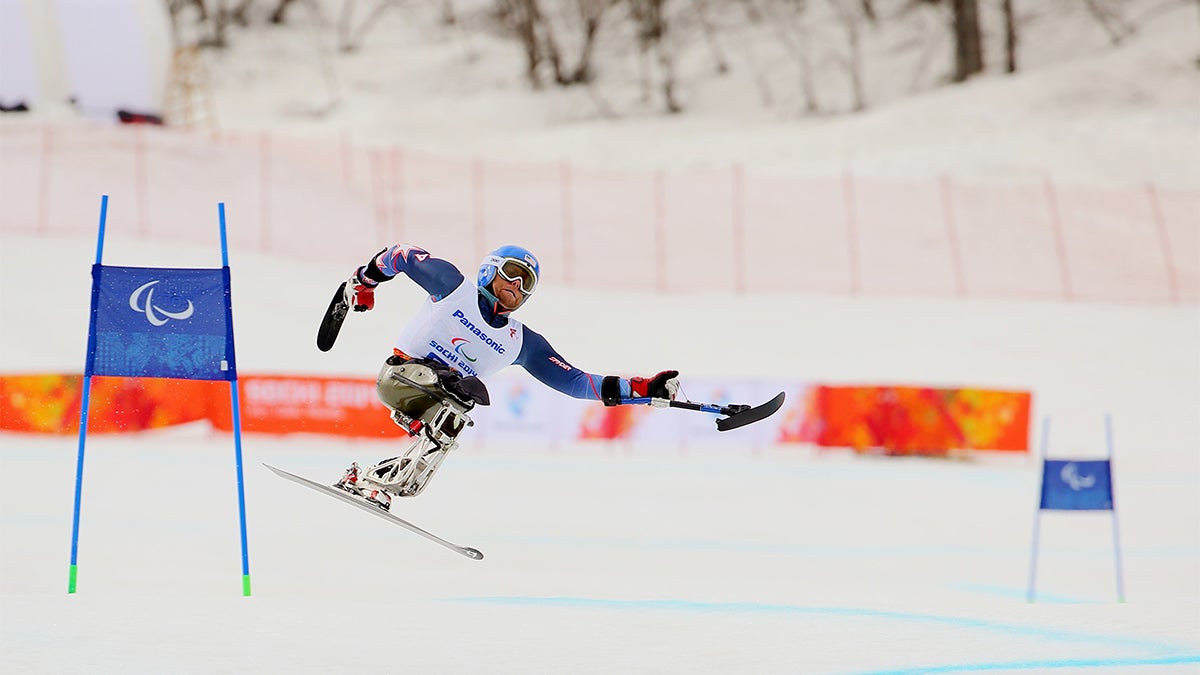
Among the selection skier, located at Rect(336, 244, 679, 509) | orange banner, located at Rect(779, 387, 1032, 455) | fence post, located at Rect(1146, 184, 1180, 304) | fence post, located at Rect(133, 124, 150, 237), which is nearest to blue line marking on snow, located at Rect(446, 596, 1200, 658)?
skier, located at Rect(336, 244, 679, 509)

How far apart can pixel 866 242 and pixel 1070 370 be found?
23.9 feet

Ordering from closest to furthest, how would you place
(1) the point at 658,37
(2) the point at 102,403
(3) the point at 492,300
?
(3) the point at 492,300
(2) the point at 102,403
(1) the point at 658,37

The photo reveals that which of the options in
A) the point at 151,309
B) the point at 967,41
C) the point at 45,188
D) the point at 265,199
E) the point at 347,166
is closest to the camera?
the point at 151,309

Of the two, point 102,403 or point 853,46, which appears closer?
point 102,403

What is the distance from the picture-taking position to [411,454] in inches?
388

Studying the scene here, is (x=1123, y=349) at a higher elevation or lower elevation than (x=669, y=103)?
lower

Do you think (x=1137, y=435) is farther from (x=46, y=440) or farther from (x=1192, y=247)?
(x=46, y=440)

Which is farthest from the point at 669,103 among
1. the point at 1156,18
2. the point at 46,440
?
the point at 46,440

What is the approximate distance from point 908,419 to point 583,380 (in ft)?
55.6

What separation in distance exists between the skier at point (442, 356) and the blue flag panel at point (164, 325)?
4.80 ft

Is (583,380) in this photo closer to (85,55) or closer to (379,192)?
(379,192)

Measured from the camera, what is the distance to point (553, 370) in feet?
33.2

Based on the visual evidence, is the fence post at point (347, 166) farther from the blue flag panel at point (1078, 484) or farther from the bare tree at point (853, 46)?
the blue flag panel at point (1078, 484)

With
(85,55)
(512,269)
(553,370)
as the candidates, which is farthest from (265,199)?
(512,269)
